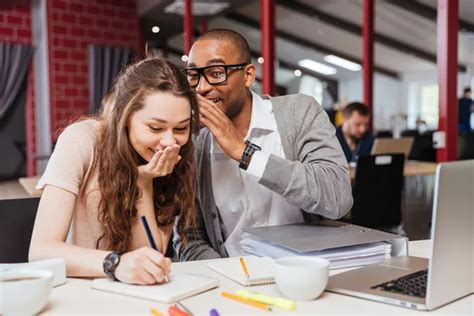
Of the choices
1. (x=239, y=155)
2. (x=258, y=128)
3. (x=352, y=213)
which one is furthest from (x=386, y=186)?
(x=239, y=155)

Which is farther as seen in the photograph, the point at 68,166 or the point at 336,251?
the point at 68,166

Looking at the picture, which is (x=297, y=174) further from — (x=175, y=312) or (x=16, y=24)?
(x=16, y=24)

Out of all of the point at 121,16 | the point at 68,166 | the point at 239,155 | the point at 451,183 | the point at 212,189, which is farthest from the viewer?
the point at 121,16

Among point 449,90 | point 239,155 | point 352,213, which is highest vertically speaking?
point 449,90

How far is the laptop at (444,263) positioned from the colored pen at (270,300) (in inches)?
5.2

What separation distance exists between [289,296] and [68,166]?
2.15ft

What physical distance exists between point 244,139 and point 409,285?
0.77 meters

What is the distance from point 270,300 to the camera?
98 cm

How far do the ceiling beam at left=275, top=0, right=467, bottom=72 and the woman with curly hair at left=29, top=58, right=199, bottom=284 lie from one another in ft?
18.5

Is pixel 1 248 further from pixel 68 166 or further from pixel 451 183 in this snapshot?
pixel 451 183

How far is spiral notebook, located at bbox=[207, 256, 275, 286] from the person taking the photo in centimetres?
112

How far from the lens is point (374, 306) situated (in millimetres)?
986

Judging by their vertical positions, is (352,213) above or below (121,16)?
below

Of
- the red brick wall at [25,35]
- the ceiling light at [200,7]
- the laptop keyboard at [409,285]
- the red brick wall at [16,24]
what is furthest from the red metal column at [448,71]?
the red brick wall at [16,24]
